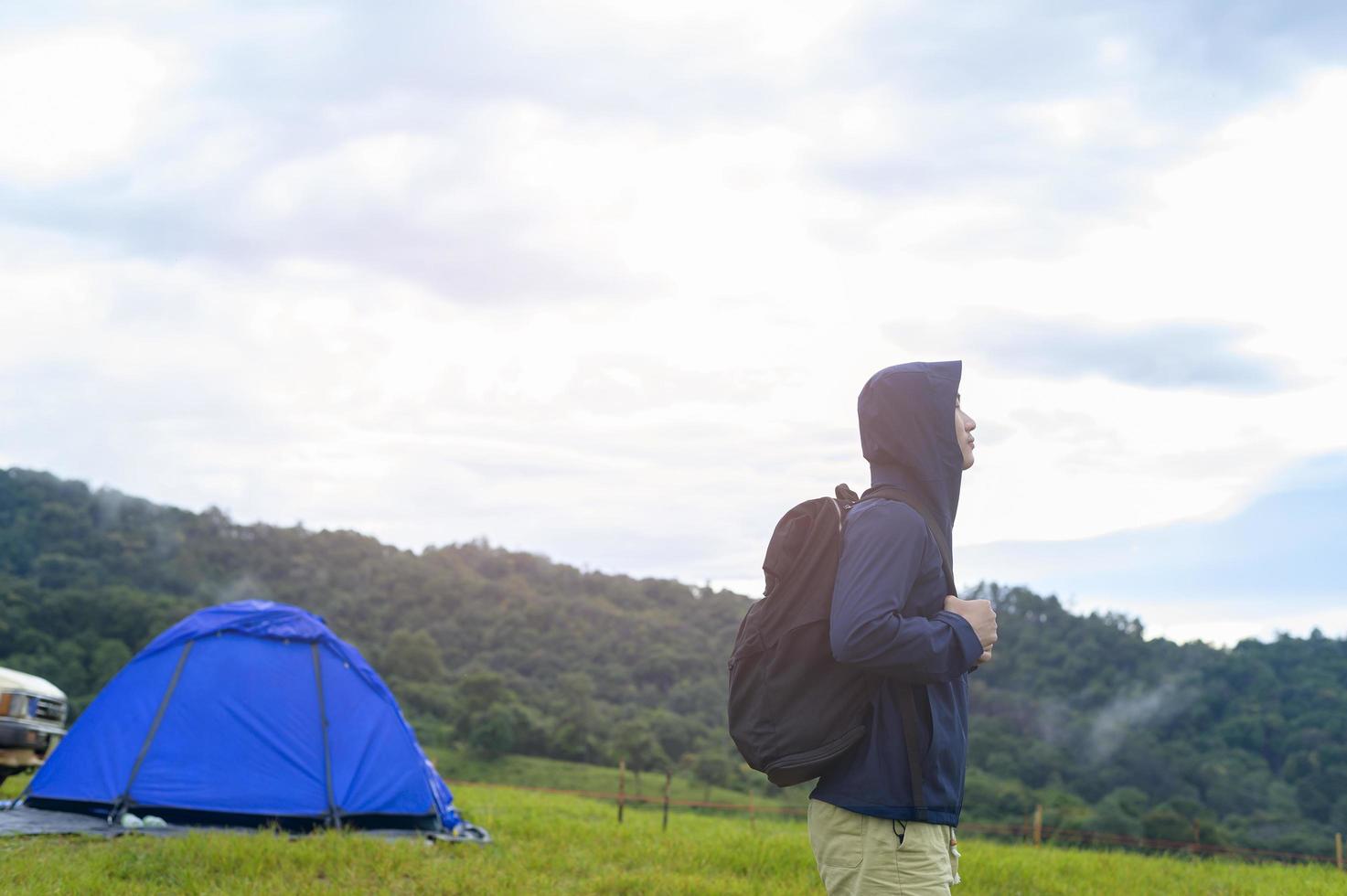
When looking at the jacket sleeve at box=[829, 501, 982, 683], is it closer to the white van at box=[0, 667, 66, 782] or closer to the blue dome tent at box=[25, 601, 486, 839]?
the blue dome tent at box=[25, 601, 486, 839]

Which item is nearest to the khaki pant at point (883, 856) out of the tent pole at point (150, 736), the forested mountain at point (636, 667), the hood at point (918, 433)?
the hood at point (918, 433)

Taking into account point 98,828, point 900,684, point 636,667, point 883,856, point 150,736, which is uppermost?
point 900,684

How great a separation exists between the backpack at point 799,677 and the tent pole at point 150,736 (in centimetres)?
717

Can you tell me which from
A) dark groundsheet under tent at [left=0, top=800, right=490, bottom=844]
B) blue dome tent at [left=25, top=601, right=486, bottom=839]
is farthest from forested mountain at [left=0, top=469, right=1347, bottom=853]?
dark groundsheet under tent at [left=0, top=800, right=490, bottom=844]

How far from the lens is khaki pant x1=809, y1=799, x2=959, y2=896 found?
2.77m

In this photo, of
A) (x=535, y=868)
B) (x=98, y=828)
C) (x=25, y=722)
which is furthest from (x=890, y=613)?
(x=25, y=722)

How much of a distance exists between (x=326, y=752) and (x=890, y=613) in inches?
288

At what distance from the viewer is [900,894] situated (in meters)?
2.76

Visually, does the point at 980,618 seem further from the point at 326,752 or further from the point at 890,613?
the point at 326,752

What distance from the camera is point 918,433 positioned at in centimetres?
309

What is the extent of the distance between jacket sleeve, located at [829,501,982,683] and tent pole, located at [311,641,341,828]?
694 cm

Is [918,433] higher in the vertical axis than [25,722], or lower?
higher

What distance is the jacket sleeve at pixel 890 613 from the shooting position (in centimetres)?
267

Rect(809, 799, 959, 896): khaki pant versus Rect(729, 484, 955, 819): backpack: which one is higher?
Rect(729, 484, 955, 819): backpack
